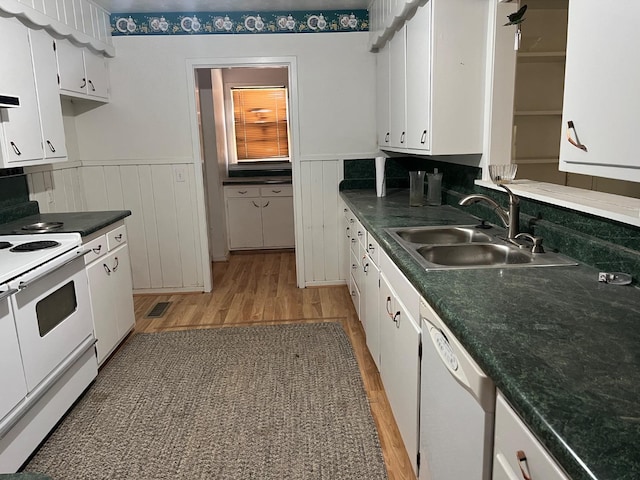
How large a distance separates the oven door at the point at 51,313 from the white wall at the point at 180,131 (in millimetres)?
1662

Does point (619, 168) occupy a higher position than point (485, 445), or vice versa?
point (619, 168)

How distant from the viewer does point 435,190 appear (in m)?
3.16

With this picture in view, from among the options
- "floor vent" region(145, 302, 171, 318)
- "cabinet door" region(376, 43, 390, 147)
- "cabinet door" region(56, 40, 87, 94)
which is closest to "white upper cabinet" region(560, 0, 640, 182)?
"cabinet door" region(376, 43, 390, 147)

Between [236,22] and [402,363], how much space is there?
321 cm

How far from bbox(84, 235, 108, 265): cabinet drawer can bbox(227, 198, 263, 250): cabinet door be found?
2.83m

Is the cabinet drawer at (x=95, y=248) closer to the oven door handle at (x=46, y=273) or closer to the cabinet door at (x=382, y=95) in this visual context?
the oven door handle at (x=46, y=273)

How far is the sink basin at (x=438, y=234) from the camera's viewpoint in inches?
93.1

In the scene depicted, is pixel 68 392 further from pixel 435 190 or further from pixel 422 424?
pixel 435 190

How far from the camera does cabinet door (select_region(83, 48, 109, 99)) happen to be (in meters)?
3.57

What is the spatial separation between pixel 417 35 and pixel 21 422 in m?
2.69

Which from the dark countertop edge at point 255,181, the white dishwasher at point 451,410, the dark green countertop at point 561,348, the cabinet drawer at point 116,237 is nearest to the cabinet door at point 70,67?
the cabinet drawer at point 116,237

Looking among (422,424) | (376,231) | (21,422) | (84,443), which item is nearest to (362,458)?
(422,424)

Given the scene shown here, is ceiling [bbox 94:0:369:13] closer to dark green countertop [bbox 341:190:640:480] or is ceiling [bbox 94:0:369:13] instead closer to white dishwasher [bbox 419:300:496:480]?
dark green countertop [bbox 341:190:640:480]

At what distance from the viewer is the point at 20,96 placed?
2.71 metres
